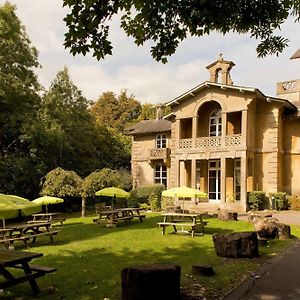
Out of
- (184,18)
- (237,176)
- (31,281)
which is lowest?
(31,281)

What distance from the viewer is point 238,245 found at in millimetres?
11180

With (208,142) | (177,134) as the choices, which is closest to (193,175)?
(208,142)

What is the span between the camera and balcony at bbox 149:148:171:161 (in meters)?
32.8

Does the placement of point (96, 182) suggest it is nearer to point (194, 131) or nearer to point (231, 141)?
point (194, 131)

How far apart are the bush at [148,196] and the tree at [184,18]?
24333 millimetres

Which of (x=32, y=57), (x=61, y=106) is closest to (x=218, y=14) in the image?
(x=32, y=57)

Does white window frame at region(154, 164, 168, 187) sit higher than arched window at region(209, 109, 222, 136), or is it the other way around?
arched window at region(209, 109, 222, 136)

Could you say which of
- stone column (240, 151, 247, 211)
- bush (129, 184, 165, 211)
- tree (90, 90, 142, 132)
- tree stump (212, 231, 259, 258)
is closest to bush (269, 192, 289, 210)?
stone column (240, 151, 247, 211)

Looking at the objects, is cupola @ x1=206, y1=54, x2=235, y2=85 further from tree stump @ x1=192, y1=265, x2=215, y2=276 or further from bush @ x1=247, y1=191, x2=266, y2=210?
tree stump @ x1=192, y1=265, x2=215, y2=276

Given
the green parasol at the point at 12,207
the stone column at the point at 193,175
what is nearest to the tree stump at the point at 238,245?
the green parasol at the point at 12,207

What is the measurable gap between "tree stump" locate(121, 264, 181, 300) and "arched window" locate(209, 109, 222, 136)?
24349 millimetres

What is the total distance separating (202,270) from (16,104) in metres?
25.2

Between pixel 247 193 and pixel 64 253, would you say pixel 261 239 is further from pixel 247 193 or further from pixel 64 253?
pixel 247 193

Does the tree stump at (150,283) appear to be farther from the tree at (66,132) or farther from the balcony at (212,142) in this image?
the tree at (66,132)
